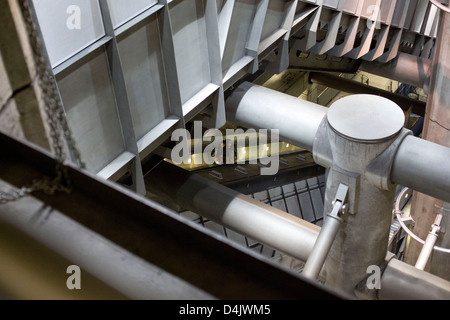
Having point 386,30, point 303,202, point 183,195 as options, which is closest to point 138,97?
point 183,195

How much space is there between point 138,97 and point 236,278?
374cm

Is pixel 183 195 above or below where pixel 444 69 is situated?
below

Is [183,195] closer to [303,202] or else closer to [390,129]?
[390,129]

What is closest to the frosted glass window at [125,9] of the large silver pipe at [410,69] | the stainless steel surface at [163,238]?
the stainless steel surface at [163,238]

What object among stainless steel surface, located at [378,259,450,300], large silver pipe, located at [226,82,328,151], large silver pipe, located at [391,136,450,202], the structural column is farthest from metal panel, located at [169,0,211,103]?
stainless steel surface, located at [378,259,450,300]

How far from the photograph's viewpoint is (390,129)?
21.6 feet

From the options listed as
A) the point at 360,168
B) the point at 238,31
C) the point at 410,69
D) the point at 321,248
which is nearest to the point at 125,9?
the point at 238,31

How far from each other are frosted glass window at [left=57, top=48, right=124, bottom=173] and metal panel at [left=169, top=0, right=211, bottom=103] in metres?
1.11

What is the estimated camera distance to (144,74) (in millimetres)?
6000

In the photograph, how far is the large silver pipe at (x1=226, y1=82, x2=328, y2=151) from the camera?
24.3 ft

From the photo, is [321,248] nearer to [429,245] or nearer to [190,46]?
[429,245]

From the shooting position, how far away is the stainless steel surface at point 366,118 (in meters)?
6.49

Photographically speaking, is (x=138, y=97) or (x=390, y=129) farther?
(x=390, y=129)
